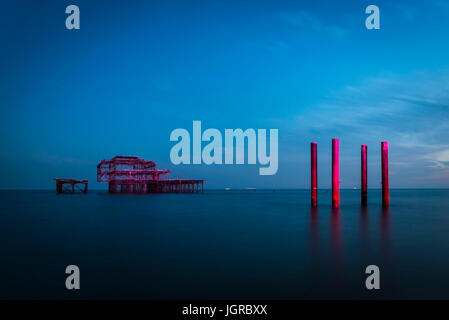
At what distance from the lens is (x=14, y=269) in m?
9.29

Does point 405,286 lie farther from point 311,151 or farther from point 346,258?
point 311,151

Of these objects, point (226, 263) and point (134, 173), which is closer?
point (226, 263)

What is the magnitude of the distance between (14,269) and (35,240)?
17.4ft

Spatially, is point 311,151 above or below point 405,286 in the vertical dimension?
above

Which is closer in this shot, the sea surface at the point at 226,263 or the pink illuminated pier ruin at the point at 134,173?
the sea surface at the point at 226,263

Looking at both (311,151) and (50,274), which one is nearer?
(50,274)

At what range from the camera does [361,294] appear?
7.09 m

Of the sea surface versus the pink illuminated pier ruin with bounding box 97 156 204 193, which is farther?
the pink illuminated pier ruin with bounding box 97 156 204 193
